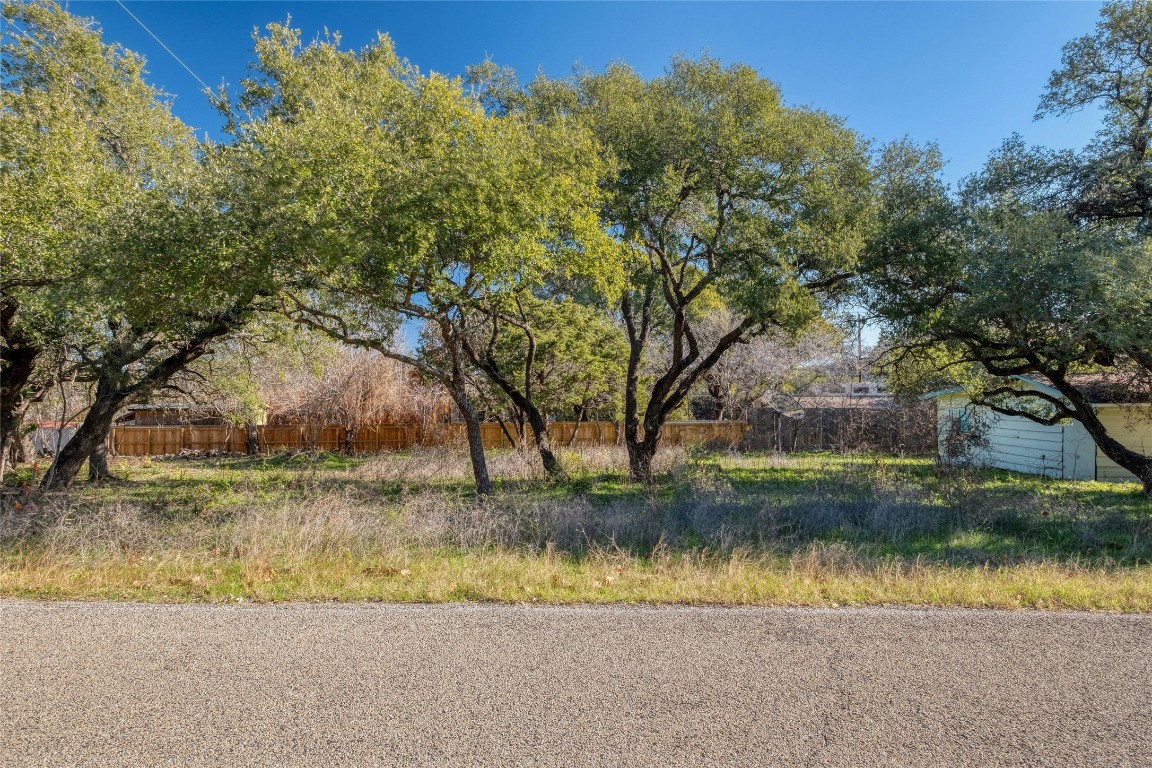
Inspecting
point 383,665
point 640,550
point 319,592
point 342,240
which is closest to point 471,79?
point 342,240

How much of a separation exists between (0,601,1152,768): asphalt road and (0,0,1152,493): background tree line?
5249 mm

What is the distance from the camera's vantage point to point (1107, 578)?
5934 mm

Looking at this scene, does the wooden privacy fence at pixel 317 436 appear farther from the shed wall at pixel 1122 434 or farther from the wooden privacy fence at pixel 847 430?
the shed wall at pixel 1122 434

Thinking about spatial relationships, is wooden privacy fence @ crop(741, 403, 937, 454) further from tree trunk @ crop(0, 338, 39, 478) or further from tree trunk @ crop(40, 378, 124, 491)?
tree trunk @ crop(0, 338, 39, 478)

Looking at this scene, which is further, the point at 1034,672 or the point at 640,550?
the point at 640,550

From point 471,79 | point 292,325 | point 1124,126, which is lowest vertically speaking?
point 292,325

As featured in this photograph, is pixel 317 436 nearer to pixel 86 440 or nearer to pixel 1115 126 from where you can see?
pixel 86 440

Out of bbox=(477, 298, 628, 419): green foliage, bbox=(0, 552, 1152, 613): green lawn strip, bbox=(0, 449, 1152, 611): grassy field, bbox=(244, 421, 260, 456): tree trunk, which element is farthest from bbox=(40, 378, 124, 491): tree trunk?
bbox=(244, 421, 260, 456): tree trunk

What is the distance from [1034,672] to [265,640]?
4719mm

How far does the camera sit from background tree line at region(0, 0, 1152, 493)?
841cm

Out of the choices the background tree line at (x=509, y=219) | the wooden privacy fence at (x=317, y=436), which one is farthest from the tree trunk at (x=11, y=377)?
the wooden privacy fence at (x=317, y=436)

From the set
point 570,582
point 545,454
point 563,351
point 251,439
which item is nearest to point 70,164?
point 570,582

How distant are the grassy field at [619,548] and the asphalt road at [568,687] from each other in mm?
529

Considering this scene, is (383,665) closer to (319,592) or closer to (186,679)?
(186,679)
